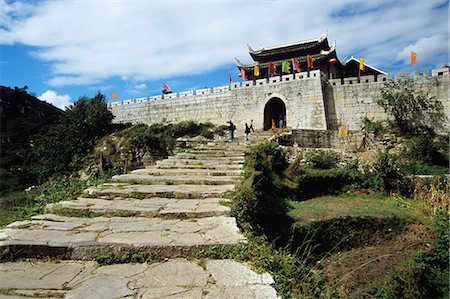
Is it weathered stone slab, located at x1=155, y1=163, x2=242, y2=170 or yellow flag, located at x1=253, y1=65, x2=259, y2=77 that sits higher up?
yellow flag, located at x1=253, y1=65, x2=259, y2=77

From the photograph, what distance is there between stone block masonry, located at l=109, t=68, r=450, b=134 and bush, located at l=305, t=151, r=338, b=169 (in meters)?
4.80

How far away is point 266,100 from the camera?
18.8 m

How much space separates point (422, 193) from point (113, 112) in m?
21.2

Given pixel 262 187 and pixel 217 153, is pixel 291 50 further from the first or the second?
pixel 262 187

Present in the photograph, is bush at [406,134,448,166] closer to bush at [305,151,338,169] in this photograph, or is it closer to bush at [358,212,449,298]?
bush at [305,151,338,169]

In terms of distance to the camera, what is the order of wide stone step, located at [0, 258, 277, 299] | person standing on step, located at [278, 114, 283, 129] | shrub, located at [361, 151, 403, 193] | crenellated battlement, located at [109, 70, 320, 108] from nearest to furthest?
wide stone step, located at [0, 258, 277, 299], shrub, located at [361, 151, 403, 193], crenellated battlement, located at [109, 70, 320, 108], person standing on step, located at [278, 114, 283, 129]

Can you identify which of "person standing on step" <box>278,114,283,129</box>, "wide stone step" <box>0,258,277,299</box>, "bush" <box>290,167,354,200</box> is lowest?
"bush" <box>290,167,354,200</box>

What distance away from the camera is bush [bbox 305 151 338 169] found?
1135cm

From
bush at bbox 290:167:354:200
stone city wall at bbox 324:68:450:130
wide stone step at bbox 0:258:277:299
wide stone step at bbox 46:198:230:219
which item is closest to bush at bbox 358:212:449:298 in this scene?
wide stone step at bbox 46:198:230:219

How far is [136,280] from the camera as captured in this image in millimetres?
2314

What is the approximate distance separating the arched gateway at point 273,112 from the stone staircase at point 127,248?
48.6ft

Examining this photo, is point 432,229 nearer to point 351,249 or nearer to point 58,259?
point 351,249

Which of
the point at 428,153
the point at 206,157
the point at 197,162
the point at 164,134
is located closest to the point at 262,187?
the point at 197,162

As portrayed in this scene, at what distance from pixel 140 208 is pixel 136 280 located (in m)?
1.82
